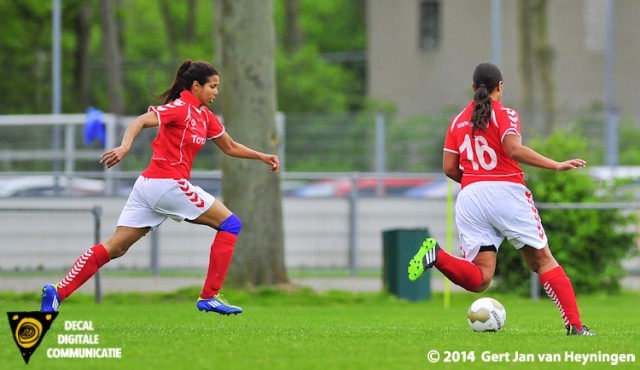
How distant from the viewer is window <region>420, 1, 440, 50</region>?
173 feet

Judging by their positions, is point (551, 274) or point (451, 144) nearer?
point (551, 274)

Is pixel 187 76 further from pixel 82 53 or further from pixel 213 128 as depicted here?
pixel 82 53

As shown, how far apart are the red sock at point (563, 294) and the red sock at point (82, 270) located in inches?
134

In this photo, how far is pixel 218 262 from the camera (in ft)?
35.1

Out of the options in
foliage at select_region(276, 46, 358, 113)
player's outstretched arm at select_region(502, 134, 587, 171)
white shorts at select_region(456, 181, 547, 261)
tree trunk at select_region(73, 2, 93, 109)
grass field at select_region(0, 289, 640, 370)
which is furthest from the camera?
foliage at select_region(276, 46, 358, 113)

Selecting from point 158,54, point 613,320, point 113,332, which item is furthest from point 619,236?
point 158,54

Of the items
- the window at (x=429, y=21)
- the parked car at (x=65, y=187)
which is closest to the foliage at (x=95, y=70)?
the window at (x=429, y=21)

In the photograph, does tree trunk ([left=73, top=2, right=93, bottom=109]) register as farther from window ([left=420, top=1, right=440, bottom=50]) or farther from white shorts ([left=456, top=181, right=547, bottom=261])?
white shorts ([left=456, top=181, right=547, bottom=261])

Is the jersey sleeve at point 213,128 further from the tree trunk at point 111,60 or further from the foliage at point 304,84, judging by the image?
the foliage at point 304,84

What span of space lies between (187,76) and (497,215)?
2769 mm

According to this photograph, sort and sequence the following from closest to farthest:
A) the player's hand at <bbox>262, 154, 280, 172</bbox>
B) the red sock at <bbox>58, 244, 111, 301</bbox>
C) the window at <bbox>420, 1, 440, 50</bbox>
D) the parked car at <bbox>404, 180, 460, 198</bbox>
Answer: the red sock at <bbox>58, 244, 111, 301</bbox> < the player's hand at <bbox>262, 154, 280, 172</bbox> < the parked car at <bbox>404, 180, 460, 198</bbox> < the window at <bbox>420, 1, 440, 50</bbox>

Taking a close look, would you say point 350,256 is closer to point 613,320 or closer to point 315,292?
point 315,292

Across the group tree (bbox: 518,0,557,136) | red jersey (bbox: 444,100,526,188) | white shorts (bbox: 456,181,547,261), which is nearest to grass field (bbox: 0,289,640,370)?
white shorts (bbox: 456,181,547,261)

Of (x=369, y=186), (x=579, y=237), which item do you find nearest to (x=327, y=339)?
(x=579, y=237)
